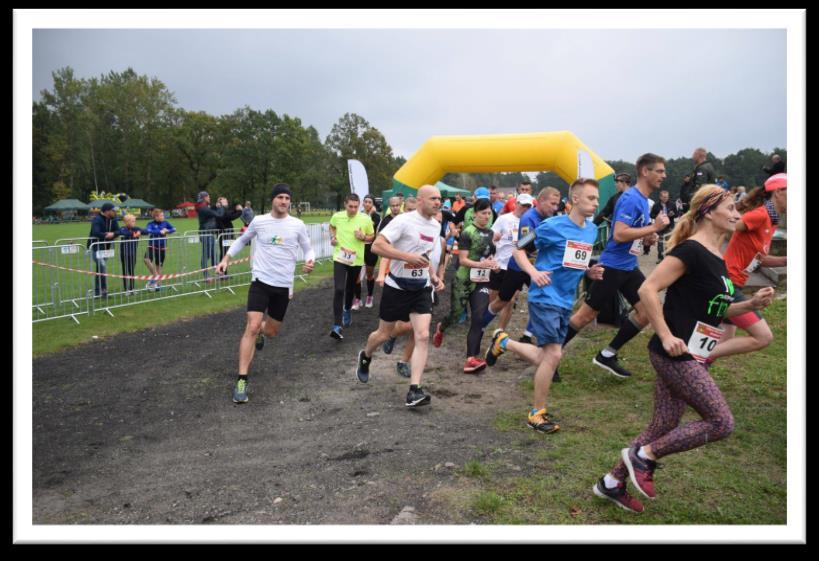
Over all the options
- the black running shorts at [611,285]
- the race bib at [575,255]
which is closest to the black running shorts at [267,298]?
the race bib at [575,255]

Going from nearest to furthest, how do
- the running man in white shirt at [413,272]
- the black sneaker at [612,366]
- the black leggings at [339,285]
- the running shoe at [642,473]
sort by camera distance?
the running shoe at [642,473], the running man in white shirt at [413,272], the black sneaker at [612,366], the black leggings at [339,285]

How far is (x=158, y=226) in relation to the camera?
1245cm

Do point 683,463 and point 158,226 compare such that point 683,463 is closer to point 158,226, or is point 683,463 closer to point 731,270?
point 731,270

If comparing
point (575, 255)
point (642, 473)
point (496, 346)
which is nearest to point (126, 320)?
point (496, 346)

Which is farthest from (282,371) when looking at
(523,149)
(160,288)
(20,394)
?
(523,149)

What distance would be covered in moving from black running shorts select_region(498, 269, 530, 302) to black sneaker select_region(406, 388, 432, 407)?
6.77 feet

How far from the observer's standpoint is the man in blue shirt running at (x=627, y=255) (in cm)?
534

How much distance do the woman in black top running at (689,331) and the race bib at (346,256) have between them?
558 centimetres

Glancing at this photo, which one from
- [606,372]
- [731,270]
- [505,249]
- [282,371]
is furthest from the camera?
[505,249]

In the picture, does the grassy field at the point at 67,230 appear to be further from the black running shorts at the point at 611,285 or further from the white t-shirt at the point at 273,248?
the black running shorts at the point at 611,285

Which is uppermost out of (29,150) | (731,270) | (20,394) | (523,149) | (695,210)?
(523,149)

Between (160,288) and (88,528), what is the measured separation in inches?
366

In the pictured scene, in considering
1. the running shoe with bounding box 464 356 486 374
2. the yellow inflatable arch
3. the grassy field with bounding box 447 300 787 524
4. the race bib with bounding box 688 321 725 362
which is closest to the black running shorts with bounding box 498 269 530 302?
the running shoe with bounding box 464 356 486 374

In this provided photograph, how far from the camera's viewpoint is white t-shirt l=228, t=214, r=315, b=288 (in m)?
5.82
